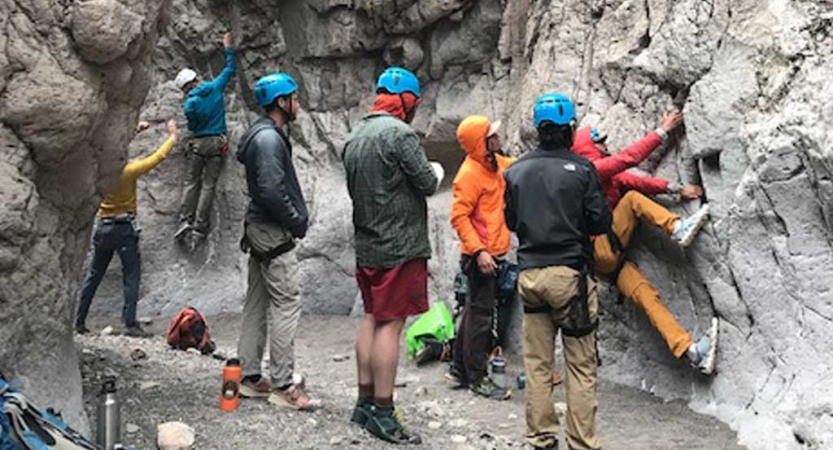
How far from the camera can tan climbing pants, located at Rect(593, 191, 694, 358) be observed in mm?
6668

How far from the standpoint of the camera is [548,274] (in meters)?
5.29

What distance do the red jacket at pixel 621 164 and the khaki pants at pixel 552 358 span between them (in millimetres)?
1587

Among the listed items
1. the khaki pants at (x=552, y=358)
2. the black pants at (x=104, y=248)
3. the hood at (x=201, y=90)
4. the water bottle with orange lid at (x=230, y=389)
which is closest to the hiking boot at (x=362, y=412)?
the water bottle with orange lid at (x=230, y=389)

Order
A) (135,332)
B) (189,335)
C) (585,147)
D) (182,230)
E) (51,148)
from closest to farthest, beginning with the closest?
(51,148)
(585,147)
(189,335)
(135,332)
(182,230)

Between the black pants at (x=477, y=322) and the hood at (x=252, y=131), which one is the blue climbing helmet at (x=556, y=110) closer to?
the hood at (x=252, y=131)

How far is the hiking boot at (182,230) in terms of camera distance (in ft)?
37.7

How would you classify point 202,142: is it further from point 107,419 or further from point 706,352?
point 706,352

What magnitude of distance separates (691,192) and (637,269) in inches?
33.7

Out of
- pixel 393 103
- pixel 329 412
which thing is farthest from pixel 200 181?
pixel 393 103

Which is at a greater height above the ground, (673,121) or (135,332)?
(673,121)

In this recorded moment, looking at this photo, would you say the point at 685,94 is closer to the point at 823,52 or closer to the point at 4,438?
the point at 823,52

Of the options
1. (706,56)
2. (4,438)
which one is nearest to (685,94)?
(706,56)

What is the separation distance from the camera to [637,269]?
23.6ft

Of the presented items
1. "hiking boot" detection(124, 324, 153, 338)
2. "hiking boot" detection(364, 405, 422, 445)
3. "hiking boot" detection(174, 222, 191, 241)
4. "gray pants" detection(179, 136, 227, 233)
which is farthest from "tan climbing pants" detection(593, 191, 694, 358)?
"hiking boot" detection(174, 222, 191, 241)
